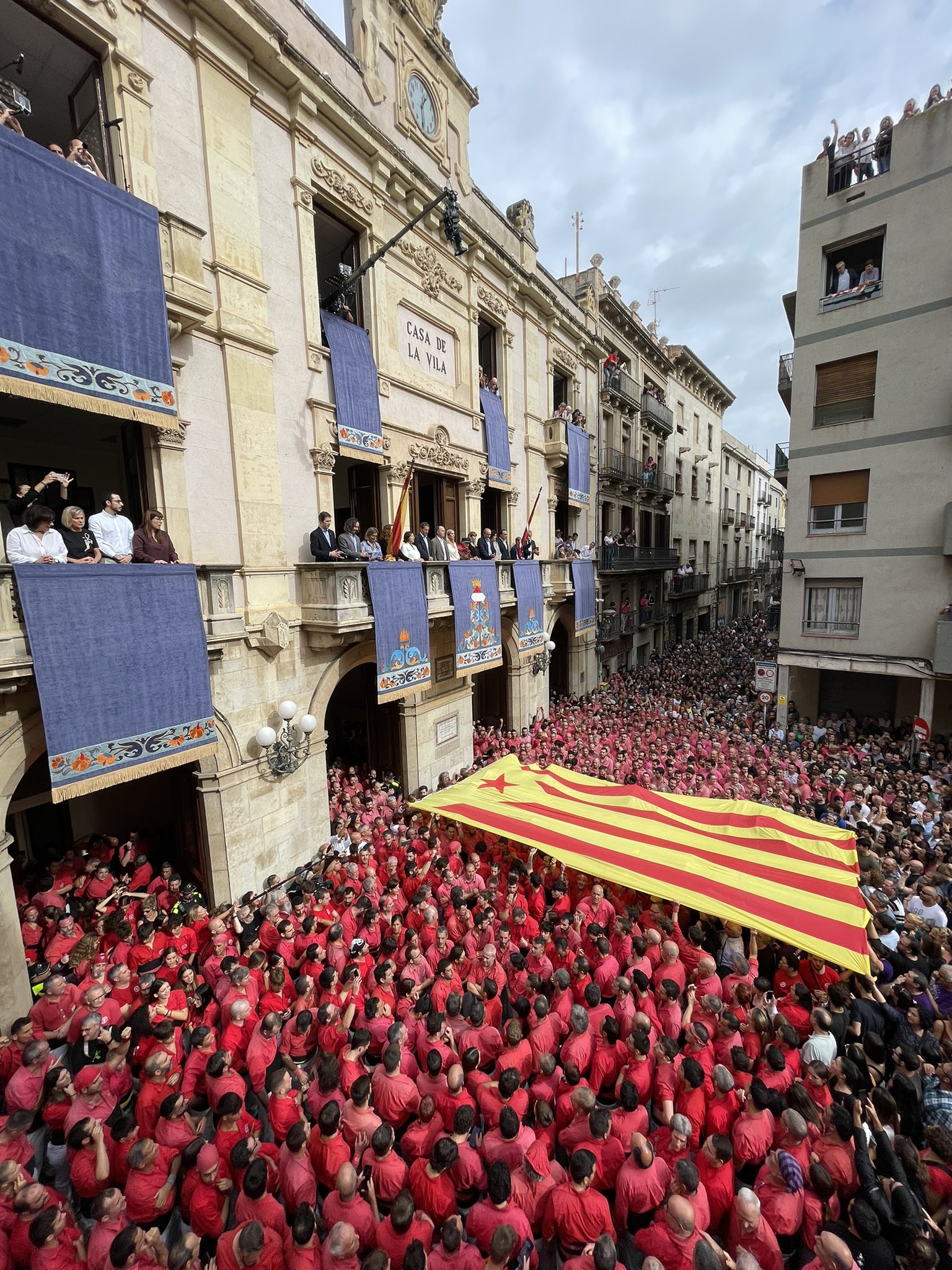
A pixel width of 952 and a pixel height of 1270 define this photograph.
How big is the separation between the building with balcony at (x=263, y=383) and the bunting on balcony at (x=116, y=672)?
0.26m

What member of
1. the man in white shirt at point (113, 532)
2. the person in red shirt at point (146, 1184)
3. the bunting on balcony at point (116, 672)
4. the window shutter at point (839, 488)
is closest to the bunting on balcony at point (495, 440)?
the window shutter at point (839, 488)

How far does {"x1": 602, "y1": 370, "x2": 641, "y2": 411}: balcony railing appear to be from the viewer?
24.7 m

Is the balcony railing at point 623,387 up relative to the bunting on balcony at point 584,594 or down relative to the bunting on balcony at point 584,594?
up

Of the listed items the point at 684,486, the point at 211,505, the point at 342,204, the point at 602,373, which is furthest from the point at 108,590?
→ the point at 684,486

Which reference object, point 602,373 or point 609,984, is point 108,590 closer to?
point 609,984

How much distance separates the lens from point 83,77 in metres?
8.27

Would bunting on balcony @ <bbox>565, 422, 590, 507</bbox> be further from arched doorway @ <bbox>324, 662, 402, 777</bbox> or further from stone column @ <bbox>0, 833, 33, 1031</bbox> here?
stone column @ <bbox>0, 833, 33, 1031</bbox>

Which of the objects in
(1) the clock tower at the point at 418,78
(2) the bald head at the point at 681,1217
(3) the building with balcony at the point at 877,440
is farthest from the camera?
(3) the building with balcony at the point at 877,440

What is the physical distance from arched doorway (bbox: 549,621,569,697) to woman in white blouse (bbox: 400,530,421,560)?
10.8 m

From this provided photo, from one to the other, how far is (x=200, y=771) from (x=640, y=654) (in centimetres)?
2428

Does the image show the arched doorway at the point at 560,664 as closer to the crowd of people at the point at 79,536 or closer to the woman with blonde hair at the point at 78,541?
the crowd of people at the point at 79,536

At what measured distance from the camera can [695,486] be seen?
36.2 m

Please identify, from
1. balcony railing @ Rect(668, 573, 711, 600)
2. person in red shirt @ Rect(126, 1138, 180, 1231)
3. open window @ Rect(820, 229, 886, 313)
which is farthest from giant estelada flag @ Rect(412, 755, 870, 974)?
balcony railing @ Rect(668, 573, 711, 600)

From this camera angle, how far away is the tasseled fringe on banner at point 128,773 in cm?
662
